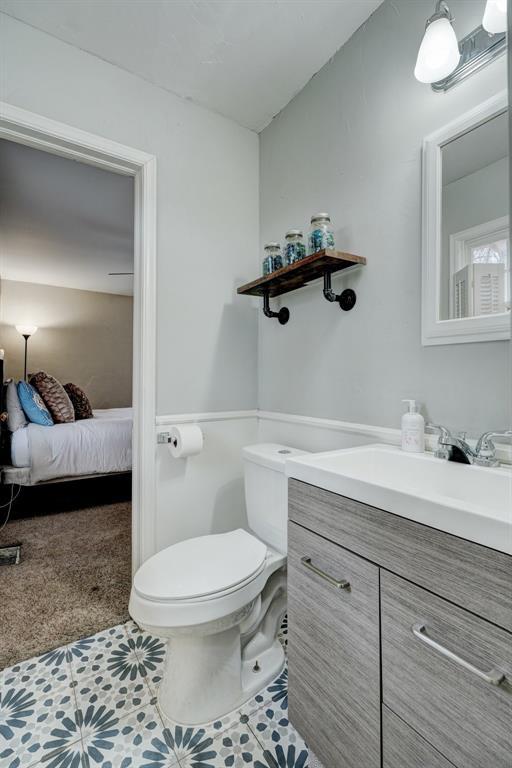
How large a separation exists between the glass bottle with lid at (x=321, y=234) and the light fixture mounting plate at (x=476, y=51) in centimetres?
53

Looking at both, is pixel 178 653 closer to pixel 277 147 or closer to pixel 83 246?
pixel 277 147

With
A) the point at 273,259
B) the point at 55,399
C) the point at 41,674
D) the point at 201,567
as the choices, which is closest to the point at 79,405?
the point at 55,399

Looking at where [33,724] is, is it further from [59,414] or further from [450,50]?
[59,414]

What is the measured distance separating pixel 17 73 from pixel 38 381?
110 inches

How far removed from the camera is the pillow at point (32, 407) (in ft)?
10.6

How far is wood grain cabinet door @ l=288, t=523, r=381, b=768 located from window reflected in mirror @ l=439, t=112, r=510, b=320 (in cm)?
80

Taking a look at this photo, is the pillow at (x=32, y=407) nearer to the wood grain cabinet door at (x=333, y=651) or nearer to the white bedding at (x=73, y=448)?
the white bedding at (x=73, y=448)

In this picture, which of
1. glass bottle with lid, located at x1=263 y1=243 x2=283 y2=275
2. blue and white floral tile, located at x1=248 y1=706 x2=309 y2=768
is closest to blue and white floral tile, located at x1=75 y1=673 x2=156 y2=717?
blue and white floral tile, located at x1=248 y1=706 x2=309 y2=768

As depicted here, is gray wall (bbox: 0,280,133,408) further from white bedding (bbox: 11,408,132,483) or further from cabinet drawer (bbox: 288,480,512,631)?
cabinet drawer (bbox: 288,480,512,631)

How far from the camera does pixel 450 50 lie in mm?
1083

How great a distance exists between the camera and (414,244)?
1253 mm

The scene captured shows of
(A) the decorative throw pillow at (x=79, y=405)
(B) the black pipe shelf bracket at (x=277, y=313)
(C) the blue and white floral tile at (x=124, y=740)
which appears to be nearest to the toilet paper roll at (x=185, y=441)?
(B) the black pipe shelf bracket at (x=277, y=313)

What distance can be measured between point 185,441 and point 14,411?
228cm

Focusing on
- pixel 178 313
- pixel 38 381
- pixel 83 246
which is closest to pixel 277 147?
pixel 178 313
